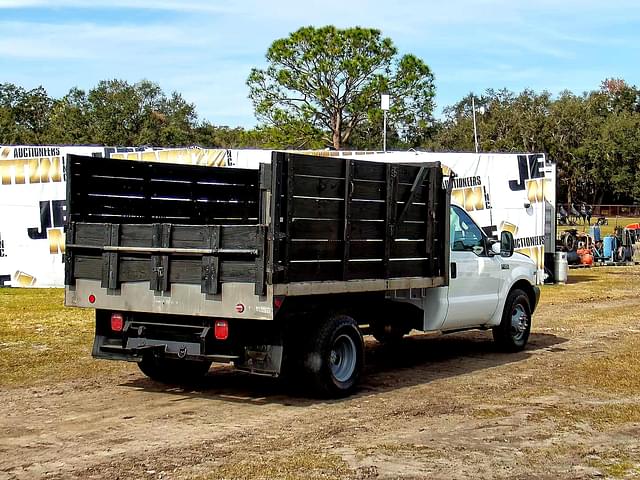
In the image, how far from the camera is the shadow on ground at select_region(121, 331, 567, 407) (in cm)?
976

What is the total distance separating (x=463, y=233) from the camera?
11.7 metres

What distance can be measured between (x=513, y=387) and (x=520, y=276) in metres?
2.66

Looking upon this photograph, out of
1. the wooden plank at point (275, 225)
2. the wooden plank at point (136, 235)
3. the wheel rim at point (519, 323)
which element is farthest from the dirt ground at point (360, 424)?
the wooden plank at point (136, 235)

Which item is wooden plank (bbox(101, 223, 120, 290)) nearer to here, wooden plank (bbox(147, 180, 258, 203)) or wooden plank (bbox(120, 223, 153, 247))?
wooden plank (bbox(120, 223, 153, 247))

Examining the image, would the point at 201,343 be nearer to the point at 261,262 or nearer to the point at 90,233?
the point at 261,262

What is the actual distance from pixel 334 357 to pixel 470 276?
106 inches

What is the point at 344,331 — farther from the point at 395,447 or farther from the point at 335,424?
the point at 395,447

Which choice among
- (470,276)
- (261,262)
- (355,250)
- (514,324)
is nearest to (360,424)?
(261,262)

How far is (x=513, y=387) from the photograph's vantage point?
1025 centimetres

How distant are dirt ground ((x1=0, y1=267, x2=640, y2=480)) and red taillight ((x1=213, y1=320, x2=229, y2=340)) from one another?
2.34 ft

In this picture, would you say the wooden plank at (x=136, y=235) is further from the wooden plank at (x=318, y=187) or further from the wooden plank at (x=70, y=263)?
the wooden plank at (x=318, y=187)

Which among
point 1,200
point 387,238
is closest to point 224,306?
point 387,238

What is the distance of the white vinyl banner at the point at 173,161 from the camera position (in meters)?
21.9

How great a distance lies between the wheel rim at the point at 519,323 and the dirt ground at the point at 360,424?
1.06 ft
